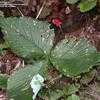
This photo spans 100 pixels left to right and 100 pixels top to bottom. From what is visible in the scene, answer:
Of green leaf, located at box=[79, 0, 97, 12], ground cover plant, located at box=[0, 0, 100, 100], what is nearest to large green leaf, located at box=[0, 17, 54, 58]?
ground cover plant, located at box=[0, 0, 100, 100]

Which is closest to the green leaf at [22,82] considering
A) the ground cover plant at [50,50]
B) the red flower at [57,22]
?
the ground cover plant at [50,50]

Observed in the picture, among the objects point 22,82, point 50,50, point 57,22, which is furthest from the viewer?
point 57,22

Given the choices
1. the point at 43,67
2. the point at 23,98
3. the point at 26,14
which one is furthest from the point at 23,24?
the point at 23,98

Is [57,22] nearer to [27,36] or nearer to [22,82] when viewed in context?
[27,36]

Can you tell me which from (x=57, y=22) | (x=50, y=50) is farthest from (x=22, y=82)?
(x=57, y=22)

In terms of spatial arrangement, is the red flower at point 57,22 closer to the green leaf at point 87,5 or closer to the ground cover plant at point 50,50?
the ground cover plant at point 50,50

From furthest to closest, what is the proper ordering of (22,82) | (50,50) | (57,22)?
(57,22) → (50,50) → (22,82)
